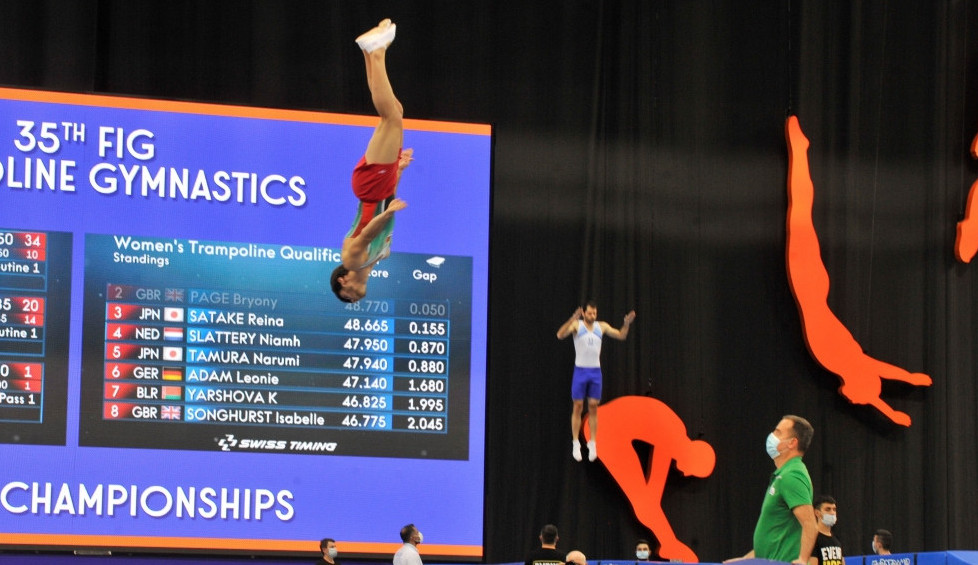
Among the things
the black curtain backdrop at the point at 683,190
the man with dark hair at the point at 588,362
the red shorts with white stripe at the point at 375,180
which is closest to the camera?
the red shorts with white stripe at the point at 375,180

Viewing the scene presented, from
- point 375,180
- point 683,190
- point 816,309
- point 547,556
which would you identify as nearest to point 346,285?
point 375,180

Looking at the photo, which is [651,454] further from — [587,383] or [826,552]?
[826,552]

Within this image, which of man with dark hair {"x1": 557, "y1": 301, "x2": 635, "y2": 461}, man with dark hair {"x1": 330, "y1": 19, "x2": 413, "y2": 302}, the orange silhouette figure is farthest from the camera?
the orange silhouette figure

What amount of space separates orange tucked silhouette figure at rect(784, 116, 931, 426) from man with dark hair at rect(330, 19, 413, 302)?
372 cm

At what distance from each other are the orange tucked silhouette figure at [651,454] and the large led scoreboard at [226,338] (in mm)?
1253

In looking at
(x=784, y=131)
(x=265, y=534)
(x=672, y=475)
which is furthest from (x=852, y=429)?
→ (x=265, y=534)

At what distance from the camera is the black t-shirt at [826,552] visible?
4.92 m

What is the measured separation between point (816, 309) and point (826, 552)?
418cm

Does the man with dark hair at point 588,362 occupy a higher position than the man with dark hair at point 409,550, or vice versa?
the man with dark hair at point 588,362

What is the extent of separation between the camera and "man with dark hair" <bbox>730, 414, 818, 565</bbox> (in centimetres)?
466

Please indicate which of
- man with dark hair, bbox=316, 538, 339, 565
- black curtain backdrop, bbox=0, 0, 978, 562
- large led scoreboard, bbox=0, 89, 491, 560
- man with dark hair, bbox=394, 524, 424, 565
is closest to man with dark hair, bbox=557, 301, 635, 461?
black curtain backdrop, bbox=0, 0, 978, 562

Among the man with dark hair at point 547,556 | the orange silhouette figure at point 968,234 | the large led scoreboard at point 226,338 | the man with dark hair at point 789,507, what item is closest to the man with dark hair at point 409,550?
the large led scoreboard at point 226,338

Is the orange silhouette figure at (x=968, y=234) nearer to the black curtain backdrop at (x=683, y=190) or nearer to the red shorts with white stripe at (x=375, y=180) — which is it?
the black curtain backdrop at (x=683, y=190)

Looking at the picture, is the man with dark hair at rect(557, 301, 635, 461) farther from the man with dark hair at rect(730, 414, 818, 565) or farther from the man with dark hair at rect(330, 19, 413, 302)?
the man with dark hair at rect(730, 414, 818, 565)
